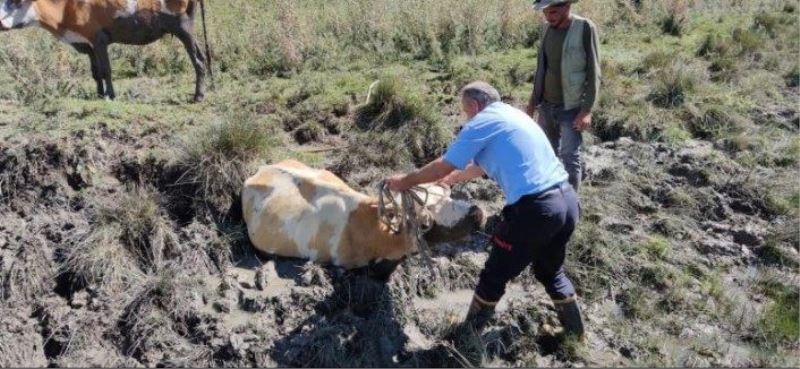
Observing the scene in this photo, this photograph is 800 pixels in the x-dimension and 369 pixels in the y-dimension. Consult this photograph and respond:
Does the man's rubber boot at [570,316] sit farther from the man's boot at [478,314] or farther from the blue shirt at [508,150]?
the blue shirt at [508,150]

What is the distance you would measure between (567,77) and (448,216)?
48.3 inches

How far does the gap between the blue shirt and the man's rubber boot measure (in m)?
0.87

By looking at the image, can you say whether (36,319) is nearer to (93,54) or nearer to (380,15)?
(93,54)

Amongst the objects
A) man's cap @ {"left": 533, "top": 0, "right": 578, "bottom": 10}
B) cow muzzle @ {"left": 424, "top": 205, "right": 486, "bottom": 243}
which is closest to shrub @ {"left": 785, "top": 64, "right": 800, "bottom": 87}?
man's cap @ {"left": 533, "top": 0, "right": 578, "bottom": 10}

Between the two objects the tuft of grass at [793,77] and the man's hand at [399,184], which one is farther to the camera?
the tuft of grass at [793,77]

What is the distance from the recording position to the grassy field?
471cm

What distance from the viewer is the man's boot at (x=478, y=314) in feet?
14.9

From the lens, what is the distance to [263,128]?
6086 mm

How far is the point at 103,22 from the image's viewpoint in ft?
22.1

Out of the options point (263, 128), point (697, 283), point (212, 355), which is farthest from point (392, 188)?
point (697, 283)

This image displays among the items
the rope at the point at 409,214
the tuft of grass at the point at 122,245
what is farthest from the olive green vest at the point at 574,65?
the tuft of grass at the point at 122,245

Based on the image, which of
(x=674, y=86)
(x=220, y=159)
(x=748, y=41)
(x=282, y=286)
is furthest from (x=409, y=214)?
(x=748, y=41)

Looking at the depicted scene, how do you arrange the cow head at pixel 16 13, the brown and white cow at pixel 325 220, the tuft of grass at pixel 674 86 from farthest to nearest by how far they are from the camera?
the tuft of grass at pixel 674 86
the cow head at pixel 16 13
the brown and white cow at pixel 325 220

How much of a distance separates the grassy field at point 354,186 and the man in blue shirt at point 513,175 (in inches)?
28.6
